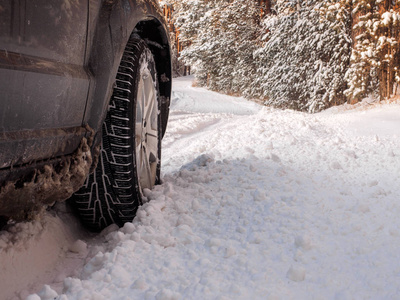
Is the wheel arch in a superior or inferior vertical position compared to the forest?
inferior

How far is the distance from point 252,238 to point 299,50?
12094 millimetres

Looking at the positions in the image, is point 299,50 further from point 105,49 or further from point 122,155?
point 105,49

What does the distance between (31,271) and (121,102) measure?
2.77ft

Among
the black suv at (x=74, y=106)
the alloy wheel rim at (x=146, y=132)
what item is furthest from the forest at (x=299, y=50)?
the black suv at (x=74, y=106)

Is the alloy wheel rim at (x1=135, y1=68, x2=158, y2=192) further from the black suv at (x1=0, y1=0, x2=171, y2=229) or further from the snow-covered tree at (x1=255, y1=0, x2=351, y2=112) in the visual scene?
the snow-covered tree at (x1=255, y1=0, x2=351, y2=112)

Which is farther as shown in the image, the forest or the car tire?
the forest

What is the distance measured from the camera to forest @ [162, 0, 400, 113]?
7.75m

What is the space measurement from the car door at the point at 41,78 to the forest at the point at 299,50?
7.06 meters

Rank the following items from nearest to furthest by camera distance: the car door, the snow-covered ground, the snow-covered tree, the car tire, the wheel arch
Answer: the car door < the snow-covered ground < the wheel arch < the car tire < the snow-covered tree

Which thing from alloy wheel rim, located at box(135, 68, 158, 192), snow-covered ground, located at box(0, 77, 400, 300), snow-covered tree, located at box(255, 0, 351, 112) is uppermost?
snow-covered tree, located at box(255, 0, 351, 112)

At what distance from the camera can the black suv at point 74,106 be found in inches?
44.3

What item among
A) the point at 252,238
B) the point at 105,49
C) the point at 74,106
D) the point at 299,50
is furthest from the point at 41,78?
the point at 299,50

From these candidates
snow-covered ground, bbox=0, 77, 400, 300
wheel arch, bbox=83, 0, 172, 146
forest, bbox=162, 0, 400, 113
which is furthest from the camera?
forest, bbox=162, 0, 400, 113

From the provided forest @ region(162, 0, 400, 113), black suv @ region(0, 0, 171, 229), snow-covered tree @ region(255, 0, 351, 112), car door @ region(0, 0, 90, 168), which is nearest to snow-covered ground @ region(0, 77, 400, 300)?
black suv @ region(0, 0, 171, 229)
